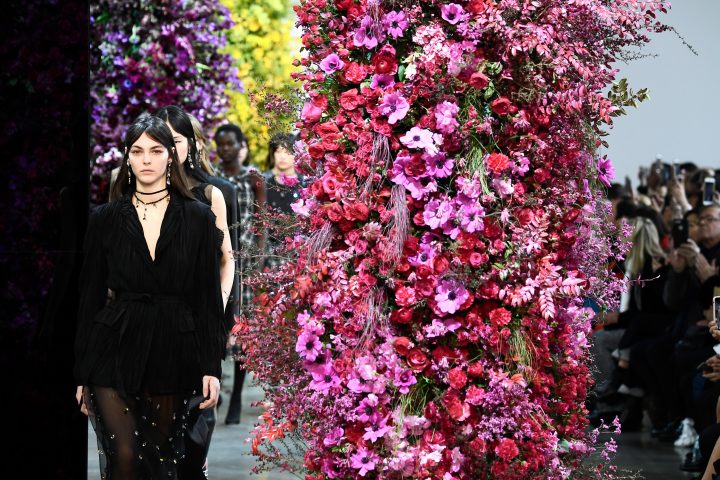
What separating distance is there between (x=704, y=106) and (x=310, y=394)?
678 cm

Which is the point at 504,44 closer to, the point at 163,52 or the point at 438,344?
the point at 438,344

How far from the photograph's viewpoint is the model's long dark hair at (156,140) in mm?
4410

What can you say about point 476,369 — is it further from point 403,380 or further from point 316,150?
point 316,150

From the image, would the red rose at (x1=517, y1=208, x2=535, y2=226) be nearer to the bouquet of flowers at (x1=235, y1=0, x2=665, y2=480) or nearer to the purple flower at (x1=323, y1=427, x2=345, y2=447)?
the bouquet of flowers at (x1=235, y1=0, x2=665, y2=480)

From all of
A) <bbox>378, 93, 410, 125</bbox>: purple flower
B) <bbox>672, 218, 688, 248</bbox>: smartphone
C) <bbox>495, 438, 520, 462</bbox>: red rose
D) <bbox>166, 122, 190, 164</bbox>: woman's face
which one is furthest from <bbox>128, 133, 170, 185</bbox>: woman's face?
→ <bbox>672, 218, 688, 248</bbox>: smartphone

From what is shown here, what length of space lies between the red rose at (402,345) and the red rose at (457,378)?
137 millimetres

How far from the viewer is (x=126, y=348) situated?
13.9ft

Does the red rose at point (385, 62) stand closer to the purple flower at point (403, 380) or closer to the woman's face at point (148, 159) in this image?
the purple flower at point (403, 380)

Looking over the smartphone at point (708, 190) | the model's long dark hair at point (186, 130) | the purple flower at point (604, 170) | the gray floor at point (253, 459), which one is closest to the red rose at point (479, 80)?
the purple flower at point (604, 170)

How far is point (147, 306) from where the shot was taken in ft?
14.1

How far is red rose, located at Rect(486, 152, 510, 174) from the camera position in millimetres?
3617

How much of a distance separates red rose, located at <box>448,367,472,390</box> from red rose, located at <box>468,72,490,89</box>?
30.8 inches

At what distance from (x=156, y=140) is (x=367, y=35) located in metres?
1.02

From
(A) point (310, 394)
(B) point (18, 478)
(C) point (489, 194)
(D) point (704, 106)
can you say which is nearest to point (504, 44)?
(C) point (489, 194)
